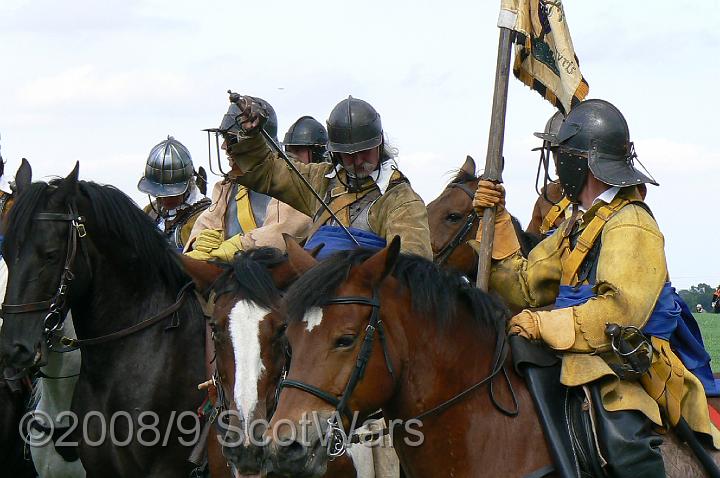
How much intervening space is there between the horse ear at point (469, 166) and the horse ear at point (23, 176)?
14.8 ft

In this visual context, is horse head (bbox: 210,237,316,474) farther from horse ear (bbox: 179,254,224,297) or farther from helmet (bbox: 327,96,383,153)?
helmet (bbox: 327,96,383,153)

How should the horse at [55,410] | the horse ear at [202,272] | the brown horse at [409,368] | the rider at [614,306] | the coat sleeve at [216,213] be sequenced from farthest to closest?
1. the coat sleeve at [216,213]
2. the horse at [55,410]
3. the horse ear at [202,272]
4. the rider at [614,306]
5. the brown horse at [409,368]

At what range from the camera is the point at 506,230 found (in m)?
6.48

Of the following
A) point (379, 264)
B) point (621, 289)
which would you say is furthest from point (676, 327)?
point (379, 264)

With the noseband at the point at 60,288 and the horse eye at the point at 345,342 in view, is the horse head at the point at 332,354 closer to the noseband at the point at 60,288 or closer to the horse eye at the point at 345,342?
the horse eye at the point at 345,342

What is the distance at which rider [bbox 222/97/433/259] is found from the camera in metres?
7.03

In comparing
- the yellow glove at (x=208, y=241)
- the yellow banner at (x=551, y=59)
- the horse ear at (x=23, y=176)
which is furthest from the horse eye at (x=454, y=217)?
the horse ear at (x=23, y=176)

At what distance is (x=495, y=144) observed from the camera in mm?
6461

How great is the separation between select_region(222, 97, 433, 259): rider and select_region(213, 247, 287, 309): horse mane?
0.51 metres

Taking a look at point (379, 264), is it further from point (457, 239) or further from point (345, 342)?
point (457, 239)

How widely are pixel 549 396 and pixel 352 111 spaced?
2.64 meters

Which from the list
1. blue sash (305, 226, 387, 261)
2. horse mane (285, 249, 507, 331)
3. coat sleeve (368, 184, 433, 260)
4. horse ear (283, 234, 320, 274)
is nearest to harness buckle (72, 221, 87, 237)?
blue sash (305, 226, 387, 261)

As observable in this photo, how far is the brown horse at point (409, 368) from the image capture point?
15.8ft

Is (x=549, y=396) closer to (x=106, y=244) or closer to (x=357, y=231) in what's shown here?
(x=357, y=231)
